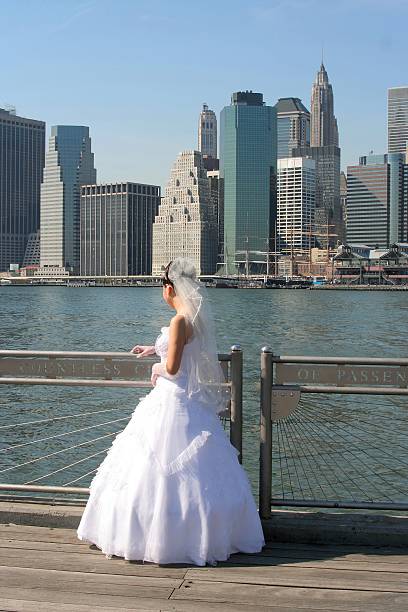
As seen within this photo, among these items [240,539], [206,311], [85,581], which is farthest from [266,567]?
[206,311]

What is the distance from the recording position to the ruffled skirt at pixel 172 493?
15.9ft

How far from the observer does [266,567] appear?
4797mm

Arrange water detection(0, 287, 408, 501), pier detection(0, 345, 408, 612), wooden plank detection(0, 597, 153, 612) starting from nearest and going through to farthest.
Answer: wooden plank detection(0, 597, 153, 612), pier detection(0, 345, 408, 612), water detection(0, 287, 408, 501)

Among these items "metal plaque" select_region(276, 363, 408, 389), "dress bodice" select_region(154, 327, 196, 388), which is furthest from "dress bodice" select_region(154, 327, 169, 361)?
"metal plaque" select_region(276, 363, 408, 389)

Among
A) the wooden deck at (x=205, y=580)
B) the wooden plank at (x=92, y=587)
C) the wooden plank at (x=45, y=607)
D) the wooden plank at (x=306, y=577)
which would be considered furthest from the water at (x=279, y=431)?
the wooden plank at (x=45, y=607)

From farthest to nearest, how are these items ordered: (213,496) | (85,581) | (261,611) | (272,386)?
(272,386) → (213,496) → (85,581) → (261,611)

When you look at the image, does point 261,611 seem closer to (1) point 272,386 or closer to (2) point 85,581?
(2) point 85,581

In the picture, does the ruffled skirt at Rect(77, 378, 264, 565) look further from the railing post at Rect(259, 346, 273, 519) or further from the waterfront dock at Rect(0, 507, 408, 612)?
the railing post at Rect(259, 346, 273, 519)

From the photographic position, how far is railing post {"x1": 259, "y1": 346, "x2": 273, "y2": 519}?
5406 mm

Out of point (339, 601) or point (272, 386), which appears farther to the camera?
point (272, 386)

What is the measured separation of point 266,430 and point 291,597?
4.24ft

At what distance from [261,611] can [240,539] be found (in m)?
0.84

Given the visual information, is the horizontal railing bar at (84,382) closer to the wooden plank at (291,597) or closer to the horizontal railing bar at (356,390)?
the horizontal railing bar at (356,390)

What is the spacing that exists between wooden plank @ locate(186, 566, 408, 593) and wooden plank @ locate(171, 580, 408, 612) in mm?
65
